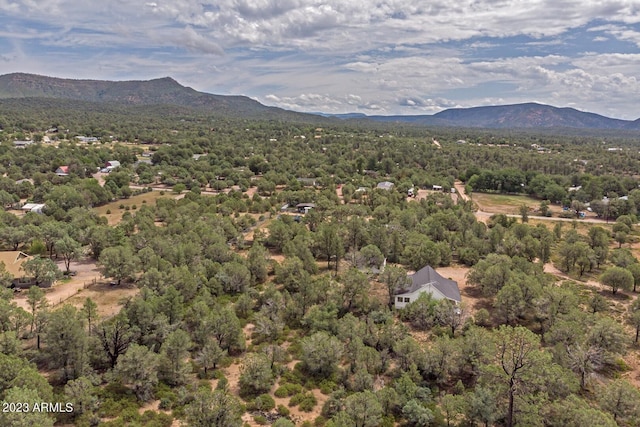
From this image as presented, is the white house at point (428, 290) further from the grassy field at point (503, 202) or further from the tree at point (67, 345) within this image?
the grassy field at point (503, 202)

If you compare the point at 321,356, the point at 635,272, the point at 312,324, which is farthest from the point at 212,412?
the point at 635,272

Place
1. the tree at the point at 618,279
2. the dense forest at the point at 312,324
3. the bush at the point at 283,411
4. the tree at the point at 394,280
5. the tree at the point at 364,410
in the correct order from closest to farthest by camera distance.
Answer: the tree at the point at 364,410, the dense forest at the point at 312,324, the bush at the point at 283,411, the tree at the point at 394,280, the tree at the point at 618,279

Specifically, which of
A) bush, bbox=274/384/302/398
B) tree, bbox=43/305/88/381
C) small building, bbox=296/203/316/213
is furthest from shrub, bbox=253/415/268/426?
small building, bbox=296/203/316/213

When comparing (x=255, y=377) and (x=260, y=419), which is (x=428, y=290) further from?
(x=260, y=419)

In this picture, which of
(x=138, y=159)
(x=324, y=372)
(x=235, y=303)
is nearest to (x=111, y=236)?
(x=235, y=303)

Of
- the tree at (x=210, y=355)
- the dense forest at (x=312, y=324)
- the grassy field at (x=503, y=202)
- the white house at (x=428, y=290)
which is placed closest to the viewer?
the dense forest at (x=312, y=324)

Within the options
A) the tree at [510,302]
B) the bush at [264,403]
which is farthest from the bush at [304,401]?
the tree at [510,302]

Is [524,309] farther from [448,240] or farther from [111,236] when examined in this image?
[111,236]

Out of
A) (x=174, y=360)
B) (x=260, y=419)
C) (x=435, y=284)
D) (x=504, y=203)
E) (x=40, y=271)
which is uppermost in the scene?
(x=504, y=203)
